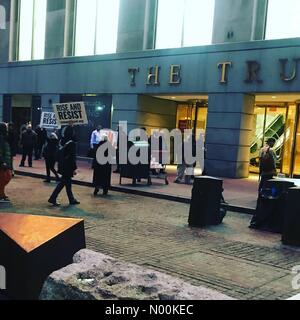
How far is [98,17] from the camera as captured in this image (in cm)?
2130

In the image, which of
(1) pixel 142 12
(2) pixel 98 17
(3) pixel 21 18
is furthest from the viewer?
(3) pixel 21 18

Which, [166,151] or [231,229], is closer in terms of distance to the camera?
[231,229]

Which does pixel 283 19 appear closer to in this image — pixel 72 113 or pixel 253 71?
pixel 253 71

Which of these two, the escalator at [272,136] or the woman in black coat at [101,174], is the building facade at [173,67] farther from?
the woman in black coat at [101,174]

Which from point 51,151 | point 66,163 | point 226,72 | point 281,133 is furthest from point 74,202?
point 281,133

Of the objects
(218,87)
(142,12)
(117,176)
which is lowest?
(117,176)

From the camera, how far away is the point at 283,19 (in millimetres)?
15727

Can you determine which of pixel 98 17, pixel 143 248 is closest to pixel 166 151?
pixel 98 17

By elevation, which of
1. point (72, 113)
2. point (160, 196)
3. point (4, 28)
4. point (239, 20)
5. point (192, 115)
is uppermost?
point (4, 28)

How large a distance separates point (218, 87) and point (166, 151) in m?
3.13

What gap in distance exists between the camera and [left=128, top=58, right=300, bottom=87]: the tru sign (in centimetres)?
1511

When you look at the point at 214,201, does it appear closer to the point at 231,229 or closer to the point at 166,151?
the point at 231,229

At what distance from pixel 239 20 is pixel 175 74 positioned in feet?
10.7

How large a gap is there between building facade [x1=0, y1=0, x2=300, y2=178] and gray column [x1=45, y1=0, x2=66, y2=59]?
50mm
